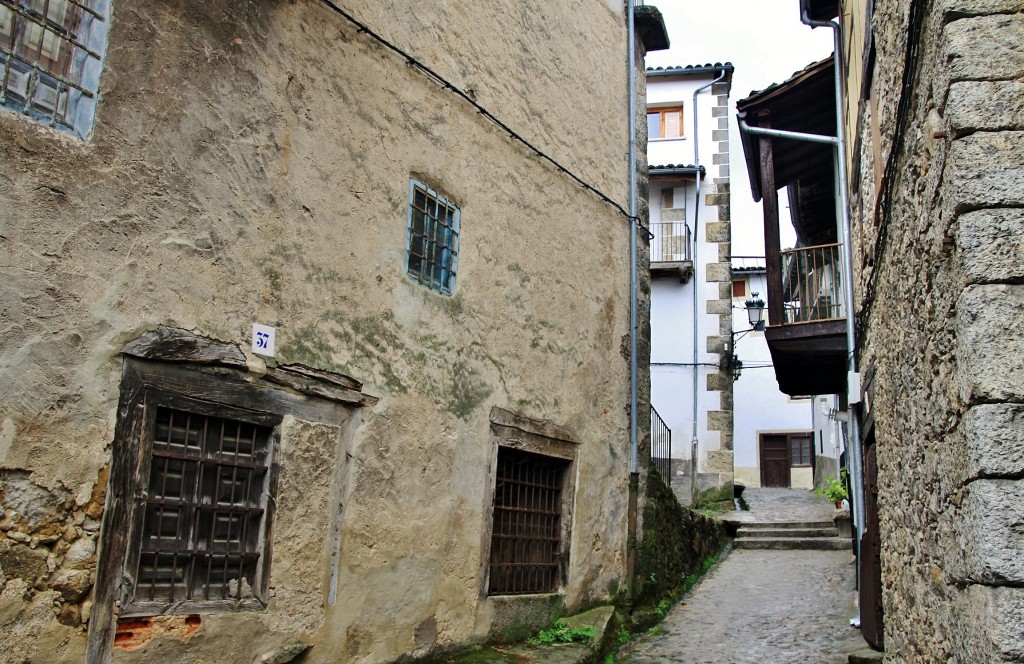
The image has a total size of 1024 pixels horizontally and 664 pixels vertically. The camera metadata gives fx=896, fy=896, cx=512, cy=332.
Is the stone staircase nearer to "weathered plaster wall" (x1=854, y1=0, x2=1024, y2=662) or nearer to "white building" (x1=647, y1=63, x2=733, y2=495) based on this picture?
"white building" (x1=647, y1=63, x2=733, y2=495)

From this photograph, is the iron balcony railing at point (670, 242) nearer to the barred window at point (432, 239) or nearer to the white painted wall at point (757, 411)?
the white painted wall at point (757, 411)

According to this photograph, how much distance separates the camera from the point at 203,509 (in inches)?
175

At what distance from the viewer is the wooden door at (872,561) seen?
639cm

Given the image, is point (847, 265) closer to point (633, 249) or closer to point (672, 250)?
point (633, 249)

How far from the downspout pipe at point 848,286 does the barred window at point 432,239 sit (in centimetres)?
376

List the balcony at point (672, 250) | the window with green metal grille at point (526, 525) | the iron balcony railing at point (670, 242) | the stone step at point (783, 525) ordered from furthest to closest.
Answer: the iron balcony railing at point (670, 242), the balcony at point (672, 250), the stone step at point (783, 525), the window with green metal grille at point (526, 525)

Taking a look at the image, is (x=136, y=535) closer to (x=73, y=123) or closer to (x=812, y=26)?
(x=73, y=123)

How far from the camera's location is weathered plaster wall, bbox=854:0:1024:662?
2.77 meters

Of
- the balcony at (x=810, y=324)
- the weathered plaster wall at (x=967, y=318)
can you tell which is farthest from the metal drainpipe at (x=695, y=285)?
the weathered plaster wall at (x=967, y=318)

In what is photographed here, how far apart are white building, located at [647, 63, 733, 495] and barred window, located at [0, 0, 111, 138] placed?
42.2 feet

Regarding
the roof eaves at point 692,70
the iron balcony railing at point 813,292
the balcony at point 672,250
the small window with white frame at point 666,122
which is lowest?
the iron balcony railing at point 813,292

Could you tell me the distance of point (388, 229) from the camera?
5668 mm

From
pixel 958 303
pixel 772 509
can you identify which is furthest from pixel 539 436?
pixel 772 509

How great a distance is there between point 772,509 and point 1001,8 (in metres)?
13.4
